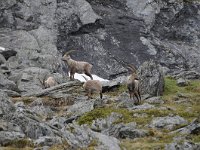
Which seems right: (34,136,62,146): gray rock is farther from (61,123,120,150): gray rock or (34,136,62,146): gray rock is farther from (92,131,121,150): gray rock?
(92,131,121,150): gray rock

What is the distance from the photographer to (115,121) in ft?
91.4

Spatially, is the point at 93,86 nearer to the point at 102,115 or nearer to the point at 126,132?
the point at 102,115

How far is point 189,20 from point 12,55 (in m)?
31.3

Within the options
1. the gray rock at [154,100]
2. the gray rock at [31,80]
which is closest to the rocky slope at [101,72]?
the gray rock at [154,100]

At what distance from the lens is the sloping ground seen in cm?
2033

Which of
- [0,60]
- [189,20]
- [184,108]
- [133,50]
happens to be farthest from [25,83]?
[189,20]

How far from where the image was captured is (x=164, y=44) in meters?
79.7

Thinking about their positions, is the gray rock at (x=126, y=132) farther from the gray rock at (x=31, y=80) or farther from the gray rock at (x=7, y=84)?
the gray rock at (x=31, y=80)

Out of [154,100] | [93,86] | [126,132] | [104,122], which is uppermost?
[126,132]

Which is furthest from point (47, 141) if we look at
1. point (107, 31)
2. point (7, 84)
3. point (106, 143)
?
point (107, 31)

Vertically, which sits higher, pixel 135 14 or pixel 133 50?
pixel 135 14

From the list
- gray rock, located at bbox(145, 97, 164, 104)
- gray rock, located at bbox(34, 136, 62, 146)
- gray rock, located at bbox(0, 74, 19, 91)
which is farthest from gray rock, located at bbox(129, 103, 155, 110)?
gray rock, located at bbox(0, 74, 19, 91)

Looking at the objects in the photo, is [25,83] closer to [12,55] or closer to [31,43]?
[12,55]

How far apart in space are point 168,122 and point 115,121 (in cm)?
307
